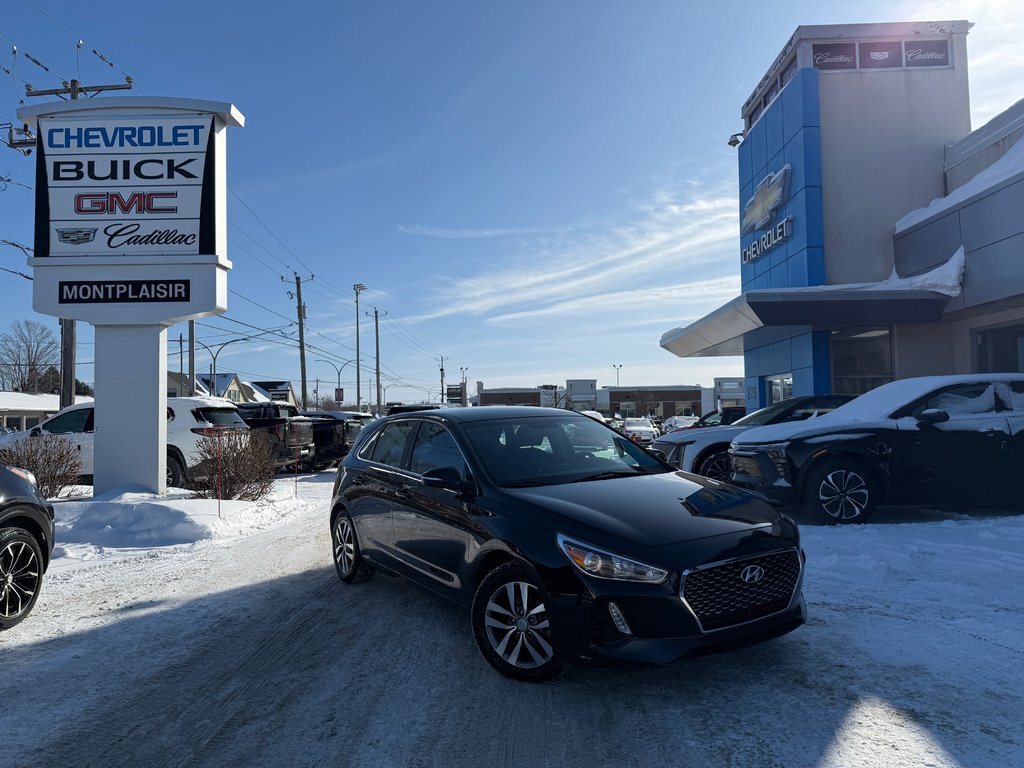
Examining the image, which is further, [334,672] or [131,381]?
[131,381]

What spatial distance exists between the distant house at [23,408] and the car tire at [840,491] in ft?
163

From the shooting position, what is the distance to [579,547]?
3453mm

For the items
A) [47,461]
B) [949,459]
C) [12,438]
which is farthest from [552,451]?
[12,438]

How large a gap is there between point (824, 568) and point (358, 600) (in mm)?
3997

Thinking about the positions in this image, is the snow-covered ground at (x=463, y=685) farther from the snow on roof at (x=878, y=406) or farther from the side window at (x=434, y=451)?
the snow on roof at (x=878, y=406)

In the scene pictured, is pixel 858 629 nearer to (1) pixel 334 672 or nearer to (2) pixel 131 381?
(1) pixel 334 672

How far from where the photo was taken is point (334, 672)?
13.1 feet

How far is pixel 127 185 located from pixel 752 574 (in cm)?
1116

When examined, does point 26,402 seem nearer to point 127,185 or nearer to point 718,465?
point 127,185

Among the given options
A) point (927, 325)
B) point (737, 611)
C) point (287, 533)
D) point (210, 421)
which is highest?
point (927, 325)

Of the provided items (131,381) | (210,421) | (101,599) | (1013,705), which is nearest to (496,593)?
(1013,705)

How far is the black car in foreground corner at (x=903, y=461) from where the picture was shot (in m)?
7.58

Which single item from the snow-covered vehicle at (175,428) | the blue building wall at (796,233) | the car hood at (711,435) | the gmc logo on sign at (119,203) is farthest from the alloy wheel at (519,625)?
the blue building wall at (796,233)

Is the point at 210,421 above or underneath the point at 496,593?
above
